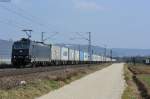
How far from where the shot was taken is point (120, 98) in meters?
22.0

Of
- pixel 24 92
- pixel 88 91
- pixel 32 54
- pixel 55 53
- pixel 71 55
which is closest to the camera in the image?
pixel 24 92

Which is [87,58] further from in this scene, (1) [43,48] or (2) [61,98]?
(2) [61,98]

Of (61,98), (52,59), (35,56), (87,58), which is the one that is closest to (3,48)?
(52,59)

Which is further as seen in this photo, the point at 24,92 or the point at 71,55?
the point at 71,55

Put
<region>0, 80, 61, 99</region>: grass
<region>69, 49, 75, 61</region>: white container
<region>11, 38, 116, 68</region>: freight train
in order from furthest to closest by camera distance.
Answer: <region>69, 49, 75, 61</region>: white container < <region>11, 38, 116, 68</region>: freight train < <region>0, 80, 61, 99</region>: grass

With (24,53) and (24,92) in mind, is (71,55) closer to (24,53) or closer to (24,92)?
(24,53)

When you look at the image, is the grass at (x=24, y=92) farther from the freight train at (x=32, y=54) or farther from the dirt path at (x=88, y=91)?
the freight train at (x=32, y=54)

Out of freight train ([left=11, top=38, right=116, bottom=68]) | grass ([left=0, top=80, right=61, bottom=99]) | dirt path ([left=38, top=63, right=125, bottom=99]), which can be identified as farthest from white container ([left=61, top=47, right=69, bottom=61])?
grass ([left=0, top=80, right=61, bottom=99])

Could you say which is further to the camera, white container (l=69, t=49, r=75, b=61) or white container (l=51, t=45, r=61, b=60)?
white container (l=69, t=49, r=75, b=61)

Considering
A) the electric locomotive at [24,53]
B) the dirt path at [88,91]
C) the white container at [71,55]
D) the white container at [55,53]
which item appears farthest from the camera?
the white container at [71,55]

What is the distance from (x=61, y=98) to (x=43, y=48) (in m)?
49.8

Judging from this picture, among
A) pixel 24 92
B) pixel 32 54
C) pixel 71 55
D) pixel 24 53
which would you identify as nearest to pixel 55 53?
pixel 32 54

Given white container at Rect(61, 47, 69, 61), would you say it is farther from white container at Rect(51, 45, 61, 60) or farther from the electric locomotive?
the electric locomotive

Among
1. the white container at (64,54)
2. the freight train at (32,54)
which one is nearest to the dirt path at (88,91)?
the freight train at (32,54)
